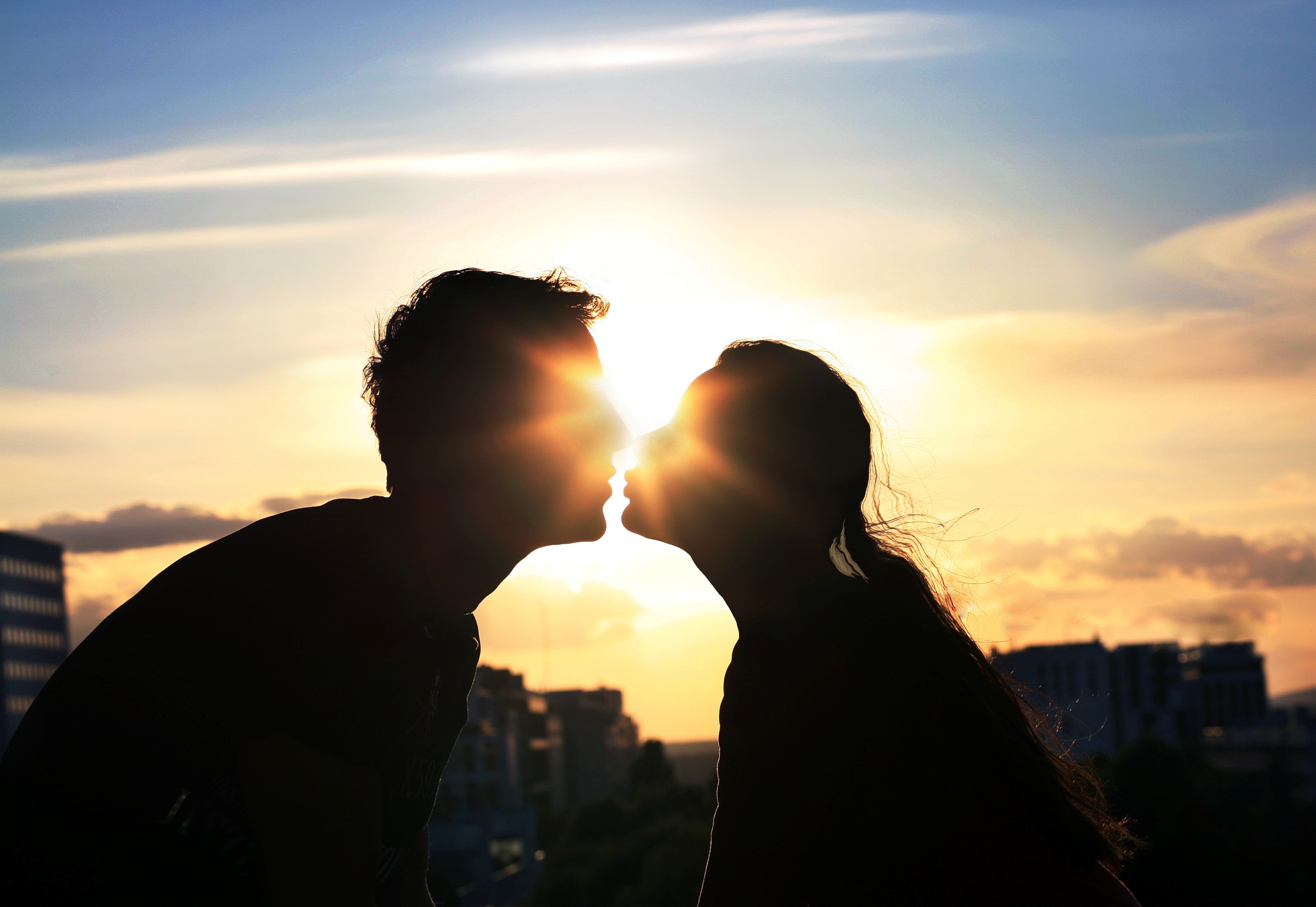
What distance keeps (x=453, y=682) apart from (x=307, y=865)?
90 cm

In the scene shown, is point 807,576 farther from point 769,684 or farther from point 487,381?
point 487,381

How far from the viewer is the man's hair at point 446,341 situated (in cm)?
411

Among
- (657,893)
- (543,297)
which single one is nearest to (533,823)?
(657,893)

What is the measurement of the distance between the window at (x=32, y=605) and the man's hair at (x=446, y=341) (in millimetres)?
199793

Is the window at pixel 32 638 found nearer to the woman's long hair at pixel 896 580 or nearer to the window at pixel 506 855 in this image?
the window at pixel 506 855

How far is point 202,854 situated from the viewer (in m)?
3.15

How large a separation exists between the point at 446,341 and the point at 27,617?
206982 mm

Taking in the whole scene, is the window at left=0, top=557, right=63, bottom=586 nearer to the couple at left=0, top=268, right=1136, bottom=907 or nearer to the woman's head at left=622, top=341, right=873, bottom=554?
the couple at left=0, top=268, right=1136, bottom=907

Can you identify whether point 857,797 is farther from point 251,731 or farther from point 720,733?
point 251,731

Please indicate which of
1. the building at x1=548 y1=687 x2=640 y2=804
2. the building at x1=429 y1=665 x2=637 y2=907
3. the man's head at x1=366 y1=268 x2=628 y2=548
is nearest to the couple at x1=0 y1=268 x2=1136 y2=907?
the man's head at x1=366 y1=268 x2=628 y2=548

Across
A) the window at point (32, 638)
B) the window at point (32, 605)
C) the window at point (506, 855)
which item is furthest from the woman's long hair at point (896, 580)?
the window at point (32, 605)

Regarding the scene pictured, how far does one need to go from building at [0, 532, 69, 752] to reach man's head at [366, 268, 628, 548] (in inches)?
7667

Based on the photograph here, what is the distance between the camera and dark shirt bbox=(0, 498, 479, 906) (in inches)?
123

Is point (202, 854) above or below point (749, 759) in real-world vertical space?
below
